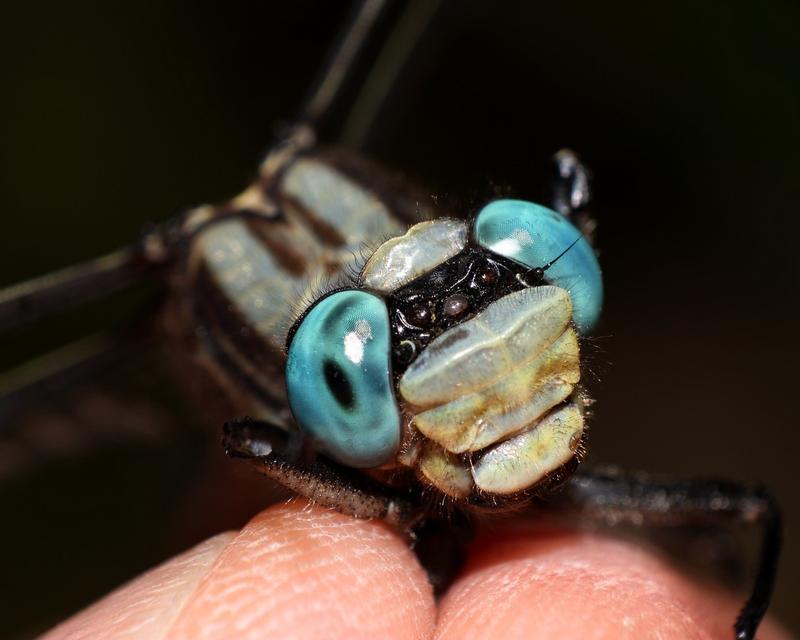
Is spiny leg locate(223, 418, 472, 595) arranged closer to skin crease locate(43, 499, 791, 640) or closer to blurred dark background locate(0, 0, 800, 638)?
skin crease locate(43, 499, 791, 640)

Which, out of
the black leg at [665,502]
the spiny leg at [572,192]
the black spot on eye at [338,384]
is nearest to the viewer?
the black spot on eye at [338,384]

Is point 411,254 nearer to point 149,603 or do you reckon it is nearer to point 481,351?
point 481,351

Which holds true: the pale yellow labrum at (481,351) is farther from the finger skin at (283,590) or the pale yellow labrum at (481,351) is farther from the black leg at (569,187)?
the black leg at (569,187)

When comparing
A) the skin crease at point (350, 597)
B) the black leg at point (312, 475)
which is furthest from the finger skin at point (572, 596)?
the black leg at point (312, 475)

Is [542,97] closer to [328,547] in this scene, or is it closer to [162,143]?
[162,143]

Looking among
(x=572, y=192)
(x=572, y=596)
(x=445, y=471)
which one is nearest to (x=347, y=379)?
(x=445, y=471)

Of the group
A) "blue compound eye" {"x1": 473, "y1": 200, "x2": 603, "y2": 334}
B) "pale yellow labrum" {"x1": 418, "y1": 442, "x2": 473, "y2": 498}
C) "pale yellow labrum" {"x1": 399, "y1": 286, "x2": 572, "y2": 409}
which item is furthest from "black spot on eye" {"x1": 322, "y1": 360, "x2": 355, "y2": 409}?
"blue compound eye" {"x1": 473, "y1": 200, "x2": 603, "y2": 334}
